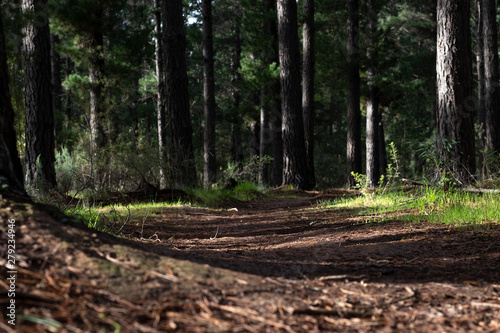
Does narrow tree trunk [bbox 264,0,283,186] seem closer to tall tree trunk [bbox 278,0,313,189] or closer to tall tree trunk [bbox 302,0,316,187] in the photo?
tall tree trunk [bbox 302,0,316,187]

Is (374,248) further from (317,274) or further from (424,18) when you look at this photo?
(424,18)

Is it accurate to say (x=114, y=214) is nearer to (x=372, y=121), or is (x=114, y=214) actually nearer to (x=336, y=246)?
(x=336, y=246)

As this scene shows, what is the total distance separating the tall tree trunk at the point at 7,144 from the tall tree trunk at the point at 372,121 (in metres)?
13.4

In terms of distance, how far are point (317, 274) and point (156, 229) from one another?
3.01 metres

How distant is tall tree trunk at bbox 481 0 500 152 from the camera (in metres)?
13.9

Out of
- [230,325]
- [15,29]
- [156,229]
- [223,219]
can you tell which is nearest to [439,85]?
[223,219]

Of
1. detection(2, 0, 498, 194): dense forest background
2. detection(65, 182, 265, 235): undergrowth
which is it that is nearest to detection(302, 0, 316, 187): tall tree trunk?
detection(2, 0, 498, 194): dense forest background

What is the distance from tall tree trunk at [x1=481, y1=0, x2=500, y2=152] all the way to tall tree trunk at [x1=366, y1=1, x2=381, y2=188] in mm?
3763

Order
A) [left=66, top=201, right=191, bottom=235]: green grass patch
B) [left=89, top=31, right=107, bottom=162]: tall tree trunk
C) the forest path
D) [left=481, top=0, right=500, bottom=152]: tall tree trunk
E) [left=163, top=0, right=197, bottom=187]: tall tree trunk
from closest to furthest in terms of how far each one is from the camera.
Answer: the forest path < [left=66, top=201, right=191, bottom=235]: green grass patch < [left=163, top=0, right=197, bottom=187]: tall tree trunk < [left=89, top=31, right=107, bottom=162]: tall tree trunk < [left=481, top=0, right=500, bottom=152]: tall tree trunk

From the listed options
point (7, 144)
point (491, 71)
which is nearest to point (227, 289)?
point (7, 144)

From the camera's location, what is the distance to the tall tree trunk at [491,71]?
45.6 feet

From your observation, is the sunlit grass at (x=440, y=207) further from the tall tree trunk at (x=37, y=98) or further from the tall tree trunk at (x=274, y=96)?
the tall tree trunk at (x=274, y=96)

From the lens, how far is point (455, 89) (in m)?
6.27

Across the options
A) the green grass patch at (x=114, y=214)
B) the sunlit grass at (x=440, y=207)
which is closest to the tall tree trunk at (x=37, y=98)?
the green grass patch at (x=114, y=214)
